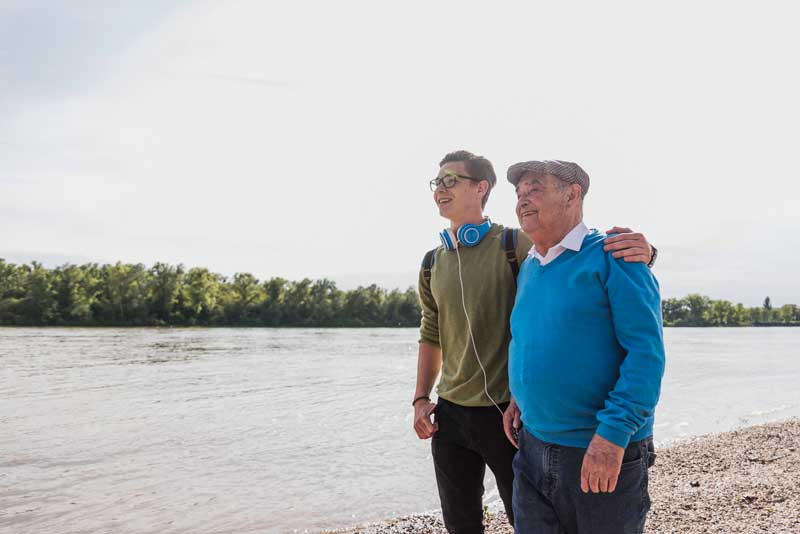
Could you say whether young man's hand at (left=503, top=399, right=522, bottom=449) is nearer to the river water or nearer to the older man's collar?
the older man's collar

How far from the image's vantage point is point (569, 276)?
260 cm

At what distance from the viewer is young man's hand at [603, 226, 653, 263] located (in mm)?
2488

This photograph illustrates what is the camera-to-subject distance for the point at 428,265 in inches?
153

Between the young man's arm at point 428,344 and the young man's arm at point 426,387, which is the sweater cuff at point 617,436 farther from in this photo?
the young man's arm at point 428,344

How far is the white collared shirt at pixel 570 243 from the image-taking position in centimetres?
268

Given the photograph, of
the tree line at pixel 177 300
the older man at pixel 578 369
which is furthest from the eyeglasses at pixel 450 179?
the tree line at pixel 177 300

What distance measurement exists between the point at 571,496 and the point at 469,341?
1.09 metres

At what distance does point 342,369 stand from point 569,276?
27995 mm

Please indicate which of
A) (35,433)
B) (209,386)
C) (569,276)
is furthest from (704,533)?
(209,386)

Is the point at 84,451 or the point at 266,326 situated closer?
the point at 84,451

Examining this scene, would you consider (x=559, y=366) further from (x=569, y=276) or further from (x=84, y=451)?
(x=84, y=451)

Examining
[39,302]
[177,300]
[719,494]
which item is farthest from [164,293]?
[719,494]

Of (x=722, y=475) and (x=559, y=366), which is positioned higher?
(x=559, y=366)

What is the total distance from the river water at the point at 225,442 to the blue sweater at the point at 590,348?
5.74m
